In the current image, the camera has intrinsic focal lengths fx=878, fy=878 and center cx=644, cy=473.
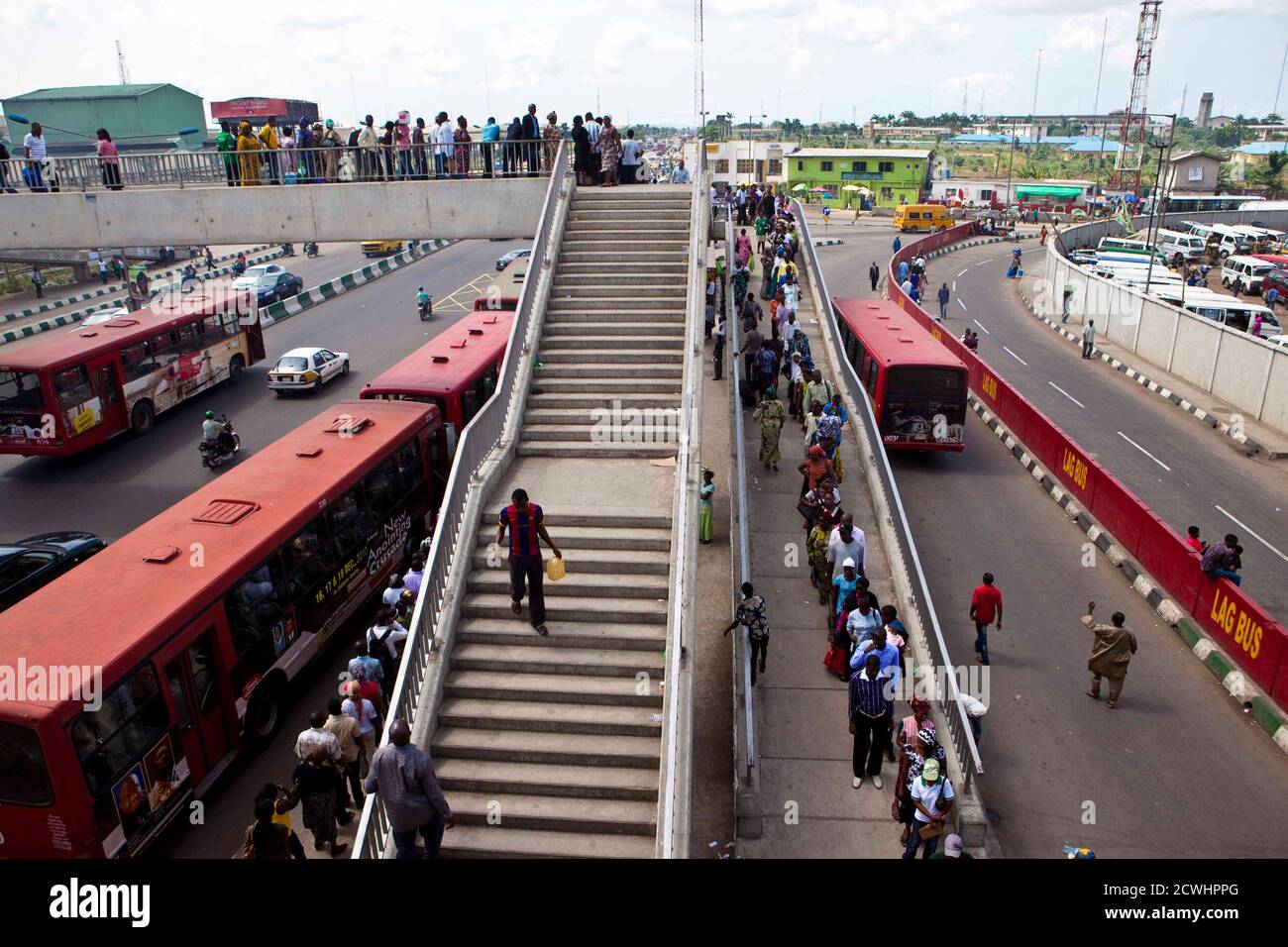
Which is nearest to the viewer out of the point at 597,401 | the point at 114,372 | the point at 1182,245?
the point at 597,401

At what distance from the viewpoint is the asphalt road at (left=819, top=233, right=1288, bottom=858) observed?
9.21 meters

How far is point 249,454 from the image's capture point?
20734 millimetres

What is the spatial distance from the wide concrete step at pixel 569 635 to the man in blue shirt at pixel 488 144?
12141 millimetres

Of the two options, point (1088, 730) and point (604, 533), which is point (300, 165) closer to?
point (604, 533)

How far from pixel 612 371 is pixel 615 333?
104cm

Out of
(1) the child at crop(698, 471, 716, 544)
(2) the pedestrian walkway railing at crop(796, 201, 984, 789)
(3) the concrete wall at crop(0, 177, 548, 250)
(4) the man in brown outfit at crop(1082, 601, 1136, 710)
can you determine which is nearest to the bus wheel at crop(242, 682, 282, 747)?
(1) the child at crop(698, 471, 716, 544)

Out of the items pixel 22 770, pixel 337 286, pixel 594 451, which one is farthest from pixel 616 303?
pixel 337 286

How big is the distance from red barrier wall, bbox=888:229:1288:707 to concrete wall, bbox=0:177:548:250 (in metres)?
12.2

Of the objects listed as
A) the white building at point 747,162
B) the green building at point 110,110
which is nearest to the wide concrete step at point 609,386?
the green building at point 110,110

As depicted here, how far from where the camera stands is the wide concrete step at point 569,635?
8945 millimetres

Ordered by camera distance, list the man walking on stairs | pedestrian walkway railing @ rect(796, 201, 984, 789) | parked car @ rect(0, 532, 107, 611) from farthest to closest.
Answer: parked car @ rect(0, 532, 107, 611) < pedestrian walkway railing @ rect(796, 201, 984, 789) < the man walking on stairs

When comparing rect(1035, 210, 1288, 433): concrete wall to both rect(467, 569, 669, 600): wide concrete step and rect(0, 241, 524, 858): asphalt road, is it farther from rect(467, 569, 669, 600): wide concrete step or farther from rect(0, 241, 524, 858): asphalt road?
rect(0, 241, 524, 858): asphalt road

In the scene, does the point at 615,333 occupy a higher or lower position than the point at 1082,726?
higher

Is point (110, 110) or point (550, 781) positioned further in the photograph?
point (110, 110)
